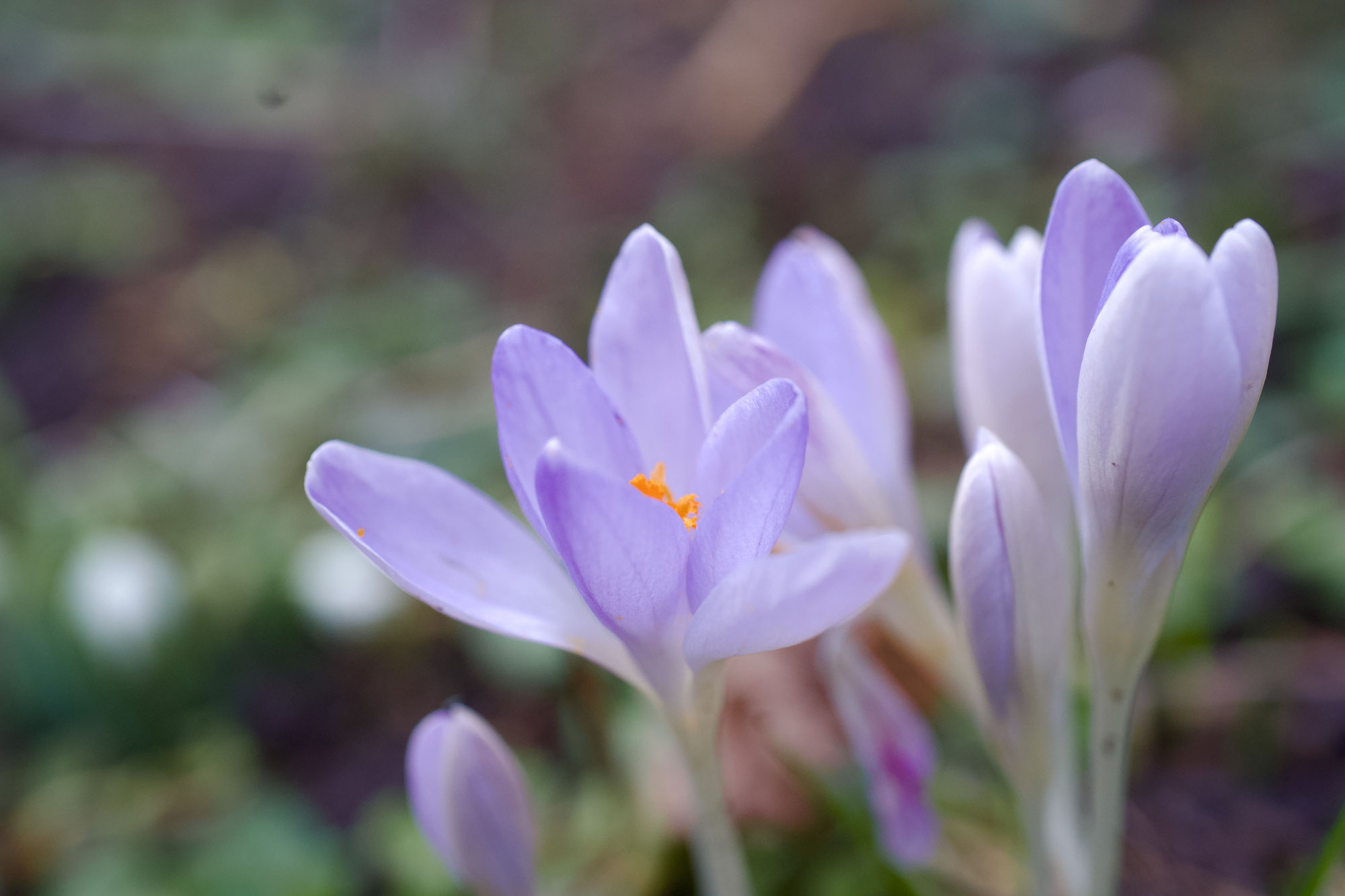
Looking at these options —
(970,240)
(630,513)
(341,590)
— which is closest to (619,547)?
Result: (630,513)

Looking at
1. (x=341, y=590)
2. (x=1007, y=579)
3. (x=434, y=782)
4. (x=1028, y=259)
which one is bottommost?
(x=341, y=590)

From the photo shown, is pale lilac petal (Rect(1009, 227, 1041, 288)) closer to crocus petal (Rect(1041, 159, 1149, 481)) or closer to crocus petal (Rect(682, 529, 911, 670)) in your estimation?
crocus petal (Rect(1041, 159, 1149, 481))

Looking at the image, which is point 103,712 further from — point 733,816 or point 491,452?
point 733,816

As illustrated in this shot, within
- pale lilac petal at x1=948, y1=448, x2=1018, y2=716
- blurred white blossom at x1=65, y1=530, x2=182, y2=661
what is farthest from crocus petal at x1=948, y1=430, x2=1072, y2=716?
blurred white blossom at x1=65, y1=530, x2=182, y2=661

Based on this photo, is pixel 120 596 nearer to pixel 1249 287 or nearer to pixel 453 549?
pixel 453 549

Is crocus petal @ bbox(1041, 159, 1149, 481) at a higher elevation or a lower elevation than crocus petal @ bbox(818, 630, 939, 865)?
higher
